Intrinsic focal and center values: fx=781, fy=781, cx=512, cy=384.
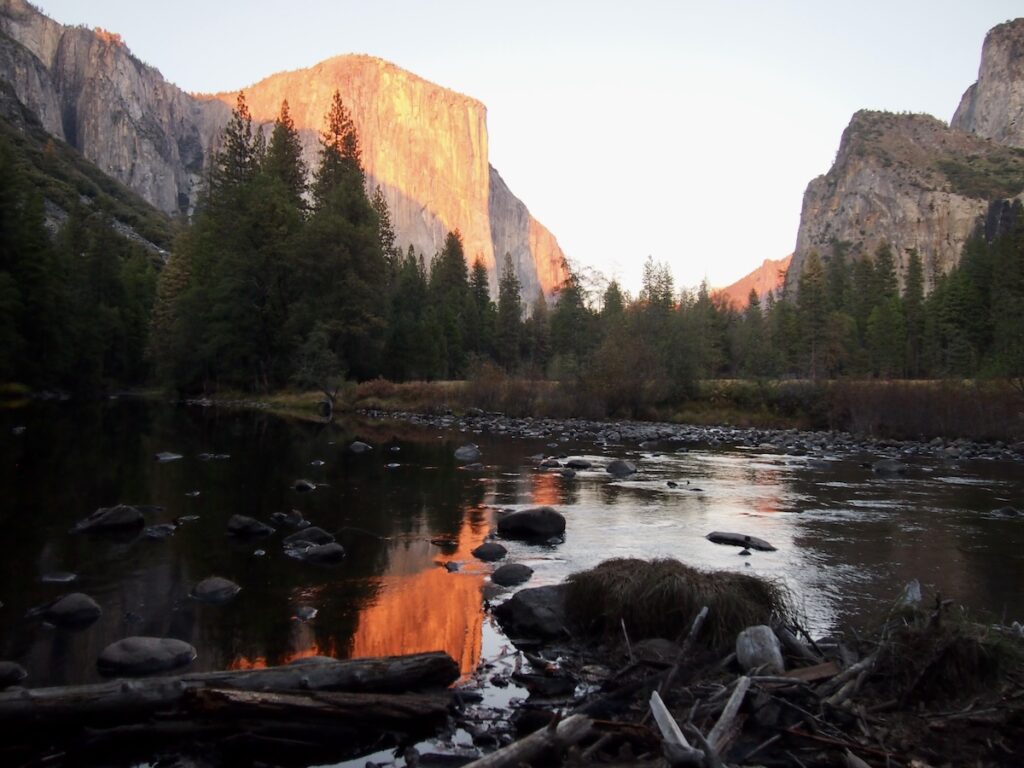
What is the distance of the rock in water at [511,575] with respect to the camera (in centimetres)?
1138

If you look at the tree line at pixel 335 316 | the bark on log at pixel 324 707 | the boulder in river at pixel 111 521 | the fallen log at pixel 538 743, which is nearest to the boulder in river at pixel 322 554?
the boulder in river at pixel 111 521

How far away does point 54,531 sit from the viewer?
44.5 feet

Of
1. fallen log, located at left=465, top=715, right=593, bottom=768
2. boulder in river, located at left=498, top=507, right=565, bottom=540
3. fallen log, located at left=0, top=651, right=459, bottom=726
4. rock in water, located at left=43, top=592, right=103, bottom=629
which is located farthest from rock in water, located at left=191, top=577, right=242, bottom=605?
fallen log, located at left=465, top=715, right=593, bottom=768

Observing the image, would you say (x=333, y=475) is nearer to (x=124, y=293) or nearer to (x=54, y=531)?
(x=54, y=531)

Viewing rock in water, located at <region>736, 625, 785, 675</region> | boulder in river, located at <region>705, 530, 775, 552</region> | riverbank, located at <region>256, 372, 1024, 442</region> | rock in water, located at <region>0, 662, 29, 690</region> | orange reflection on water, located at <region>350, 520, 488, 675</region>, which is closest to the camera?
rock in water, located at <region>736, 625, 785, 675</region>

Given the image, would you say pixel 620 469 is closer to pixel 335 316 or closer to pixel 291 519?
pixel 291 519

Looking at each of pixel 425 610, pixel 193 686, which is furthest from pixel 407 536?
pixel 193 686

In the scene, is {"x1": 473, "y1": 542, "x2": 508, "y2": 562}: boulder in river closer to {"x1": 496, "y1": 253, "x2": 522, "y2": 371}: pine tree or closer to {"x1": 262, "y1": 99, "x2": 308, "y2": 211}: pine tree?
{"x1": 262, "y1": 99, "x2": 308, "y2": 211}: pine tree

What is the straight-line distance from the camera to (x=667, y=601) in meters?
8.78

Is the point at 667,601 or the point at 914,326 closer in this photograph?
the point at 667,601

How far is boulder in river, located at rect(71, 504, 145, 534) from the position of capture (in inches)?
542

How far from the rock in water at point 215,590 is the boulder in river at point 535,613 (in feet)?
11.5

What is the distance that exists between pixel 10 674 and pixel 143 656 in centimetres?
→ 111

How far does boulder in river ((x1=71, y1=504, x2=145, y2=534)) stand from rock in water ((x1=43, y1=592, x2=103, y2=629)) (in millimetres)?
4832
